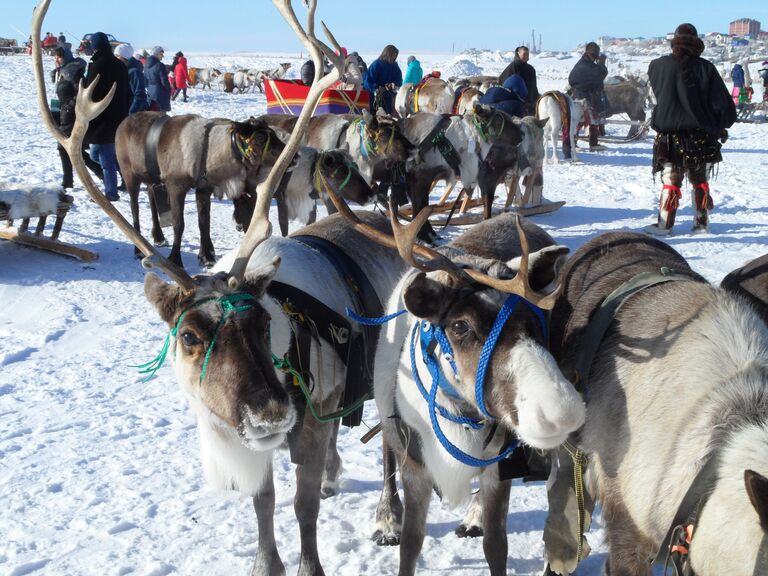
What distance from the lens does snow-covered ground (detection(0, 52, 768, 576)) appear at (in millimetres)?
3176

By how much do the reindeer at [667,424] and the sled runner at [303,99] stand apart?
26.8 feet

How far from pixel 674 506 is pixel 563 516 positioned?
2.20 ft

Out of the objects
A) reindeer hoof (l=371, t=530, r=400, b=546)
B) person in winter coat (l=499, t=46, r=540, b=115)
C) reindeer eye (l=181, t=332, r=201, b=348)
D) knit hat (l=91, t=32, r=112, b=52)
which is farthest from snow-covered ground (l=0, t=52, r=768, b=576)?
person in winter coat (l=499, t=46, r=540, b=115)

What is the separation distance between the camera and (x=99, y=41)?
8.43 m

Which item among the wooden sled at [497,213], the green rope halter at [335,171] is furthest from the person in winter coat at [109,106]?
the wooden sled at [497,213]

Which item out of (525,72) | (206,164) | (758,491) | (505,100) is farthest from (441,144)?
(758,491)

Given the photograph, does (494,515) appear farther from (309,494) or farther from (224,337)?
(224,337)

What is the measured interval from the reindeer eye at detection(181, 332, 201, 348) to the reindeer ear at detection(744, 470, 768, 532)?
5.58 ft

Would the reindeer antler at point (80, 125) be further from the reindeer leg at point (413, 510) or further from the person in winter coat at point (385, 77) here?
the person in winter coat at point (385, 77)

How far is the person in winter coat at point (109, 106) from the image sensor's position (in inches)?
334

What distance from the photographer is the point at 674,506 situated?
2.07m

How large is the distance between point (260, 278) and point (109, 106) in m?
7.01

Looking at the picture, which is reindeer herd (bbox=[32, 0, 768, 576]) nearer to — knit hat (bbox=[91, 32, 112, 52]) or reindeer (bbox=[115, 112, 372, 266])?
reindeer (bbox=[115, 112, 372, 266])

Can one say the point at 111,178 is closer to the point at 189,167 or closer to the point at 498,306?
the point at 189,167
